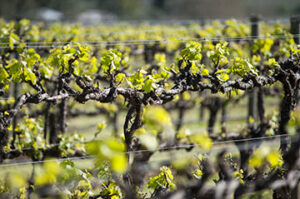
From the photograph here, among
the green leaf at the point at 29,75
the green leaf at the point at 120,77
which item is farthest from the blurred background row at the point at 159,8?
the green leaf at the point at 29,75

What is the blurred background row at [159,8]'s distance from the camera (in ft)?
106

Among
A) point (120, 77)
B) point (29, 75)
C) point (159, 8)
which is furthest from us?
point (159, 8)

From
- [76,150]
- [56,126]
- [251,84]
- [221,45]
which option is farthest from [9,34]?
[251,84]

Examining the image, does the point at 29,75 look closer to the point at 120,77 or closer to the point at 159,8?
the point at 120,77

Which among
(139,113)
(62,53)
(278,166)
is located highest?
(62,53)

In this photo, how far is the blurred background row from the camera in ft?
106

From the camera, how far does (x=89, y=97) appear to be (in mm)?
2816

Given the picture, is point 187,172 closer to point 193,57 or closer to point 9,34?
point 193,57

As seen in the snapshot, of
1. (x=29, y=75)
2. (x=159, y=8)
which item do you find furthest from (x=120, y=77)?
(x=159, y=8)

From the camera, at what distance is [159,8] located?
55500mm

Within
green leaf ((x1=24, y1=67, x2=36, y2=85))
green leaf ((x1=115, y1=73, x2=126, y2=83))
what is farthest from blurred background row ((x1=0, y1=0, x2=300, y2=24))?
green leaf ((x1=24, y1=67, x2=36, y2=85))

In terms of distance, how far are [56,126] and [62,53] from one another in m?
1.92

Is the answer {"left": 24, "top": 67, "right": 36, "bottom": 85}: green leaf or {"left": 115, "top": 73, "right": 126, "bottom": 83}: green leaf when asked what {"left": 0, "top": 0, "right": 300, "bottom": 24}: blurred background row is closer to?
{"left": 115, "top": 73, "right": 126, "bottom": 83}: green leaf

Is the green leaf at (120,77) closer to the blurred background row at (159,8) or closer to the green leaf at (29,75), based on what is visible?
the green leaf at (29,75)
